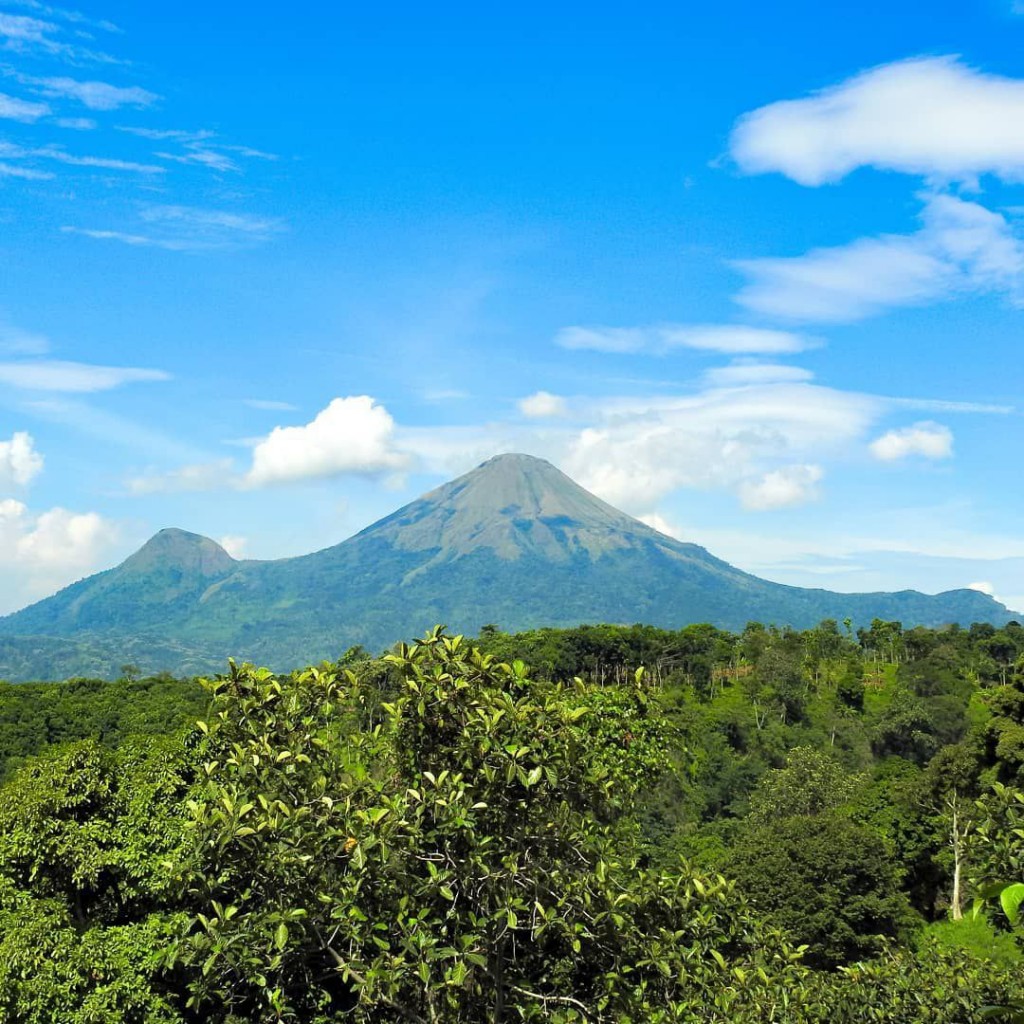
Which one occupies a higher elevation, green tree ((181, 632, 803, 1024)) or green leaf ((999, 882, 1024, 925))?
green leaf ((999, 882, 1024, 925))

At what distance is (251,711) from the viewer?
700 cm

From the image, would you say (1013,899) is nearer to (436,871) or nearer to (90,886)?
(436,871)

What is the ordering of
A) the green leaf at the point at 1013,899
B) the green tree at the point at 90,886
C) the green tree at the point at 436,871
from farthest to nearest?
1. the green tree at the point at 90,886
2. the green tree at the point at 436,871
3. the green leaf at the point at 1013,899

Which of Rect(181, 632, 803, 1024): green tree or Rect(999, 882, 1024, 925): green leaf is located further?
Rect(181, 632, 803, 1024): green tree

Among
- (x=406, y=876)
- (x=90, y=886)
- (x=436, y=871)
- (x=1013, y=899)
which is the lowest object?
(x=90, y=886)

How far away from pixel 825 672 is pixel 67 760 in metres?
65.9

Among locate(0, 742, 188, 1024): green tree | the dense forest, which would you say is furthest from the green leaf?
locate(0, 742, 188, 1024): green tree

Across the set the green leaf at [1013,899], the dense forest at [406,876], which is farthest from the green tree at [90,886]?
the green leaf at [1013,899]

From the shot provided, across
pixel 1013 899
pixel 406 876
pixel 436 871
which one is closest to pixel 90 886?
pixel 406 876

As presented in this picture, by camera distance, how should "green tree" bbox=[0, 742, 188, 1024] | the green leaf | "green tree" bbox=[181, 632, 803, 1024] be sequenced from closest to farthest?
the green leaf < "green tree" bbox=[181, 632, 803, 1024] < "green tree" bbox=[0, 742, 188, 1024]

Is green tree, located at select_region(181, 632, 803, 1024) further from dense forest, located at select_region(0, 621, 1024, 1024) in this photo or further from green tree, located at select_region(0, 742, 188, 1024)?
green tree, located at select_region(0, 742, 188, 1024)

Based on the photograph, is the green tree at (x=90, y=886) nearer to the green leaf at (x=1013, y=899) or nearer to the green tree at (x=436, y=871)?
the green tree at (x=436, y=871)

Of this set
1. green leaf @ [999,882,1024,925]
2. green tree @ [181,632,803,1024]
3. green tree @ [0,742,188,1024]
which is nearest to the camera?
green leaf @ [999,882,1024,925]

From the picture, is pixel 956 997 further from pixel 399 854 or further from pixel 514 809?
pixel 399 854
